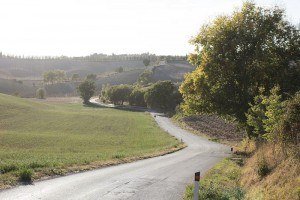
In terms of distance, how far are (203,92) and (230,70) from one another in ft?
11.2

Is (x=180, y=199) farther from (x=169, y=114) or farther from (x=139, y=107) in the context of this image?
(x=139, y=107)

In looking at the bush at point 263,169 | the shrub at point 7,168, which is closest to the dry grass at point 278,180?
the bush at point 263,169

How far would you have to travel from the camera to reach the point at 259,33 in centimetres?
3297

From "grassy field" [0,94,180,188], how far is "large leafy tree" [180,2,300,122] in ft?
30.6

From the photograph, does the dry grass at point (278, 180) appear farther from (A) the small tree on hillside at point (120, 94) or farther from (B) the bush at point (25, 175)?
(A) the small tree on hillside at point (120, 94)

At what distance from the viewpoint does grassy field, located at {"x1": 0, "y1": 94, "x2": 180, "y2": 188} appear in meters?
20.9

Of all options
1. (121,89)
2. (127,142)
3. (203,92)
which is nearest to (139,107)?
(121,89)

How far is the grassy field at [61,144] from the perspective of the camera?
2089 cm

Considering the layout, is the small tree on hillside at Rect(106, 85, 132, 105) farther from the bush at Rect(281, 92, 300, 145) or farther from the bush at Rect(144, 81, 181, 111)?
the bush at Rect(281, 92, 300, 145)

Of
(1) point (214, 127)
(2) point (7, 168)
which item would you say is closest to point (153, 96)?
(1) point (214, 127)

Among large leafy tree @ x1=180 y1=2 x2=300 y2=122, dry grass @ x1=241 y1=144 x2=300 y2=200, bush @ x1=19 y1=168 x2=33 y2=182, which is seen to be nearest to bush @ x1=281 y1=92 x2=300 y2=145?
dry grass @ x1=241 y1=144 x2=300 y2=200

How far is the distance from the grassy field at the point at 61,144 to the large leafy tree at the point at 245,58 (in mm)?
9325

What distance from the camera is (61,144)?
49844 mm

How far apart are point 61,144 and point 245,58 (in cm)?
2768
